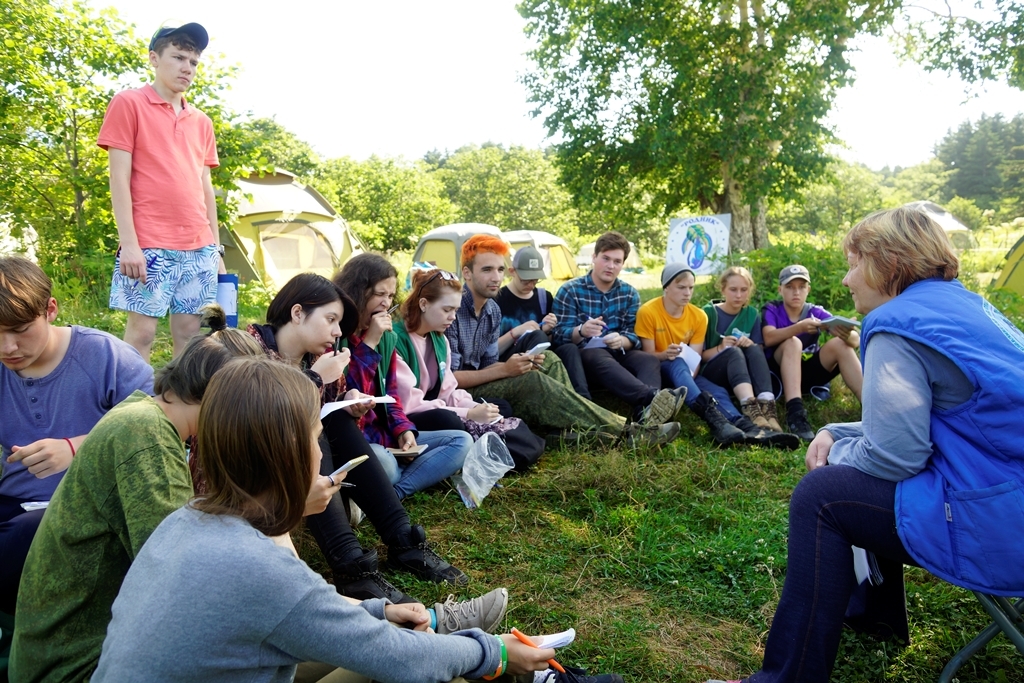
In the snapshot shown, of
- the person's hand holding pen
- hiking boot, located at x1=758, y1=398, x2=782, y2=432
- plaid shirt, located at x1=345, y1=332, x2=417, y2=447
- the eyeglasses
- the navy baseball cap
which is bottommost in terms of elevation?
hiking boot, located at x1=758, y1=398, x2=782, y2=432

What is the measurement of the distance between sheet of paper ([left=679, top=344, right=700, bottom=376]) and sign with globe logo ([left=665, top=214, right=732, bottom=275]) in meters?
5.41

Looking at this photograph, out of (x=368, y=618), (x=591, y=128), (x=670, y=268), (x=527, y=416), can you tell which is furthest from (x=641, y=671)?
(x=591, y=128)

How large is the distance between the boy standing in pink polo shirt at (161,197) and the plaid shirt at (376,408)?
887mm

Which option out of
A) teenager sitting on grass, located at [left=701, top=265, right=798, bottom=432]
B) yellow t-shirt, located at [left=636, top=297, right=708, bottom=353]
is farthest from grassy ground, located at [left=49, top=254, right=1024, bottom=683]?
yellow t-shirt, located at [left=636, top=297, right=708, bottom=353]

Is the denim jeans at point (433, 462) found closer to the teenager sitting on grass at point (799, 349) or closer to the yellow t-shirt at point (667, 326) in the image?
the yellow t-shirt at point (667, 326)

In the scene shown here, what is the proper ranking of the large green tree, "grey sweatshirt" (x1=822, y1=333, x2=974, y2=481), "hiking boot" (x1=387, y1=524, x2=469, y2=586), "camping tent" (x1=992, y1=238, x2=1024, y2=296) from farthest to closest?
the large green tree < "camping tent" (x1=992, y1=238, x2=1024, y2=296) < "hiking boot" (x1=387, y1=524, x2=469, y2=586) < "grey sweatshirt" (x1=822, y1=333, x2=974, y2=481)

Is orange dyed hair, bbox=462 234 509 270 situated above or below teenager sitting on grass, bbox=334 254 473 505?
above

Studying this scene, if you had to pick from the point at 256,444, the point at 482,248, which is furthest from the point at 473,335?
the point at 256,444

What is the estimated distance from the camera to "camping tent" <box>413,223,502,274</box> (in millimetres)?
13867

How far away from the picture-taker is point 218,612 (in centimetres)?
122

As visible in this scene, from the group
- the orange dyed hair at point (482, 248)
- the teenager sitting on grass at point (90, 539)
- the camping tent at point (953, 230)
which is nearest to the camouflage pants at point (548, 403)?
the orange dyed hair at point (482, 248)

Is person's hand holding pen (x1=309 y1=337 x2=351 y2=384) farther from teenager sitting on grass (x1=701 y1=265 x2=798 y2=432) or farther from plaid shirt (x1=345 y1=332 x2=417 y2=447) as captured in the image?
teenager sitting on grass (x1=701 y1=265 x2=798 y2=432)

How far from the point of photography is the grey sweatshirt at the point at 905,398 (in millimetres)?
1794

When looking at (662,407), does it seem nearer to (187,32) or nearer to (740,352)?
(740,352)
